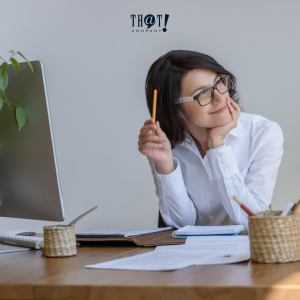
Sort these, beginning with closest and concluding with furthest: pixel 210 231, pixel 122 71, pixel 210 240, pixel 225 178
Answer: pixel 210 240, pixel 210 231, pixel 225 178, pixel 122 71

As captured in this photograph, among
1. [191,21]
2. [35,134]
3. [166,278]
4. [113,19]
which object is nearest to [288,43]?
[191,21]

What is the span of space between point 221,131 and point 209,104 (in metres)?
0.13

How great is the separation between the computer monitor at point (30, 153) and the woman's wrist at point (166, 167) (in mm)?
504

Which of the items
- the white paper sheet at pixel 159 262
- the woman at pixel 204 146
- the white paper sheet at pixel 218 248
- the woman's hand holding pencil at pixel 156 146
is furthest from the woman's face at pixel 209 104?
the white paper sheet at pixel 159 262

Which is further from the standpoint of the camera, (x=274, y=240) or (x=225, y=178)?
(x=225, y=178)

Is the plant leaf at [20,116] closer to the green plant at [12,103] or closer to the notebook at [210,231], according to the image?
Result: the green plant at [12,103]

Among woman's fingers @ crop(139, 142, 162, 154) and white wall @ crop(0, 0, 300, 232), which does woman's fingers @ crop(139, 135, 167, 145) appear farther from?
white wall @ crop(0, 0, 300, 232)

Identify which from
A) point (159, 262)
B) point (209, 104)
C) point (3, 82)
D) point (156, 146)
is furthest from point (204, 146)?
point (159, 262)

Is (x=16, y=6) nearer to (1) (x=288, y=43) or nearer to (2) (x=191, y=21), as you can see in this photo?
(2) (x=191, y=21)

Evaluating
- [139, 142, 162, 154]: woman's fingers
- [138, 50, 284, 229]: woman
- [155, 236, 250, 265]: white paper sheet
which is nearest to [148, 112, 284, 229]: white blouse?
[138, 50, 284, 229]: woman

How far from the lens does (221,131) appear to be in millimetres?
1430

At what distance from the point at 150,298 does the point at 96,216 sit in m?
2.54

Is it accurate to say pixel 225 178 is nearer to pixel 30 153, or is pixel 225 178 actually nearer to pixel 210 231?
pixel 210 231

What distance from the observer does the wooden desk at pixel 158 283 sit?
510 millimetres
